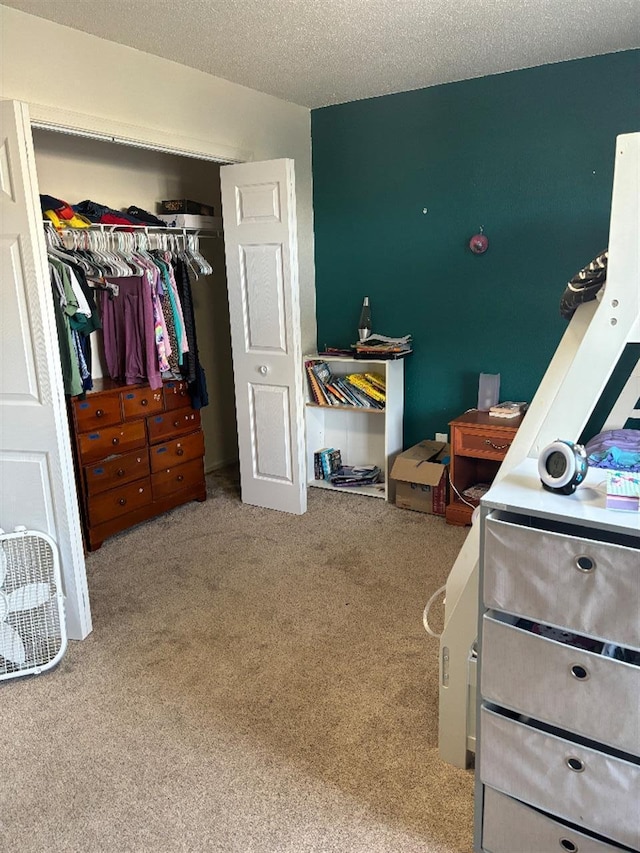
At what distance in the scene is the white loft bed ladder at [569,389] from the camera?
5.01 feet

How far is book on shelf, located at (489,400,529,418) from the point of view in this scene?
12.4 feet

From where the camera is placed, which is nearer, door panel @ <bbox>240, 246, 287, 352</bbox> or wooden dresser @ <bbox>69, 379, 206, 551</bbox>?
wooden dresser @ <bbox>69, 379, 206, 551</bbox>

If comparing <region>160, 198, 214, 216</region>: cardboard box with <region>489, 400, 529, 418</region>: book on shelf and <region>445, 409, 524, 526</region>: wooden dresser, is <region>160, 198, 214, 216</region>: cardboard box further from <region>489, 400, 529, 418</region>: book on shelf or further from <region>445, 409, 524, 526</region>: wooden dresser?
<region>489, 400, 529, 418</region>: book on shelf

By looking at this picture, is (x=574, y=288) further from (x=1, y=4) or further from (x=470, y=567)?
(x=1, y=4)

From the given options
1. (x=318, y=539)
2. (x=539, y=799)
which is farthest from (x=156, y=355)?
(x=539, y=799)

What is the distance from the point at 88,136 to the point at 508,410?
8.72 feet

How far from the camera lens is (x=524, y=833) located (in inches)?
63.2

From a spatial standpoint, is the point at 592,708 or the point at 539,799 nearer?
the point at 592,708

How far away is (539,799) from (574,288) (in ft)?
4.26

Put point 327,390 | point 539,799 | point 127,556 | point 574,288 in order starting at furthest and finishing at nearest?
point 327,390 → point 127,556 → point 574,288 → point 539,799

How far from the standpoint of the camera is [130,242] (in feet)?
12.3

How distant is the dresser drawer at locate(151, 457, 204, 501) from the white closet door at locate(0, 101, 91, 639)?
1.25m

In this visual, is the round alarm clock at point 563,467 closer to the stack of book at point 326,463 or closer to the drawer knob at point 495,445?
the drawer knob at point 495,445

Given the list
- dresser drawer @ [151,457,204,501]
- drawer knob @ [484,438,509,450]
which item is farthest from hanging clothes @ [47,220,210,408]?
Result: drawer knob @ [484,438,509,450]
